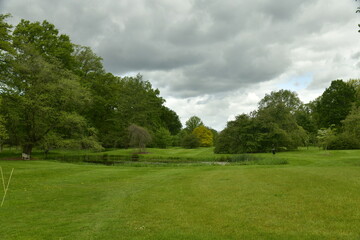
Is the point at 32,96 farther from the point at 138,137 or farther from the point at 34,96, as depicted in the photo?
the point at 138,137

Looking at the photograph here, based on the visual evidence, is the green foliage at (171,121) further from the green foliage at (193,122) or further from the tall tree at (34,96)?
the tall tree at (34,96)

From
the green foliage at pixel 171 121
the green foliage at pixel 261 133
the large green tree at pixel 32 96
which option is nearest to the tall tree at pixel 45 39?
the large green tree at pixel 32 96

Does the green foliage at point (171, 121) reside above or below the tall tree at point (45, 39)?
below

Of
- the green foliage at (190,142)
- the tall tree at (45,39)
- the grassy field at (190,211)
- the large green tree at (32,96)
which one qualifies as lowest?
the grassy field at (190,211)

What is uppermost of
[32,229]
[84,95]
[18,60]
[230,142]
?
[18,60]

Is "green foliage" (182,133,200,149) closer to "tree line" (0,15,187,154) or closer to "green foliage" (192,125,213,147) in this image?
"green foliage" (192,125,213,147)

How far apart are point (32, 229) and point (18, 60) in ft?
101

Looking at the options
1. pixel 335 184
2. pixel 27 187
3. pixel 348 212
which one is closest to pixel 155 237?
pixel 348 212

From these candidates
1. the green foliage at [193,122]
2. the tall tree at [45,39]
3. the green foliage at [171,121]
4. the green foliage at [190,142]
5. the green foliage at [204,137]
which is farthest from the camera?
the green foliage at [193,122]

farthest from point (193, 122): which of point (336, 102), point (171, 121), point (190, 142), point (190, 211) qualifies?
point (190, 211)

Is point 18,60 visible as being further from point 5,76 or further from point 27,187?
point 27,187

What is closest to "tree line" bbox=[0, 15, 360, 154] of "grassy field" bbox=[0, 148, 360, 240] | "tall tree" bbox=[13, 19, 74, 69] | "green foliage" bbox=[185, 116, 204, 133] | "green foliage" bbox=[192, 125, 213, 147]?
"tall tree" bbox=[13, 19, 74, 69]

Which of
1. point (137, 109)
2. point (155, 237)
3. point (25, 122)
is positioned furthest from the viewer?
point (137, 109)

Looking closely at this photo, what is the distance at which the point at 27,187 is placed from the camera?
1423 centimetres
